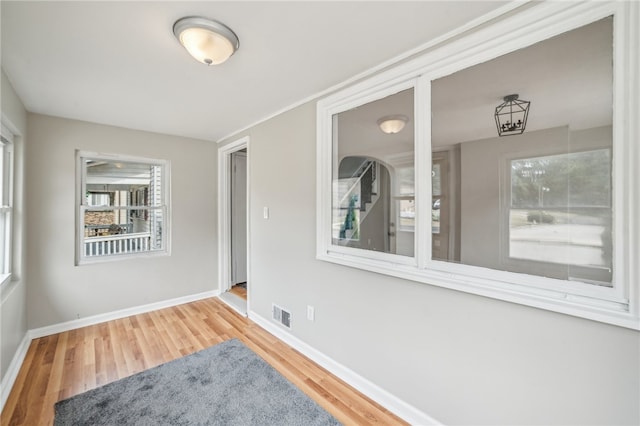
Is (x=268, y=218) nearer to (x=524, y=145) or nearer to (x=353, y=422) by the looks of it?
(x=353, y=422)

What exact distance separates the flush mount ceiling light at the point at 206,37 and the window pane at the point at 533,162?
1281mm

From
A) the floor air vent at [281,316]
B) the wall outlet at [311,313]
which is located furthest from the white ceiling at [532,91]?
the floor air vent at [281,316]

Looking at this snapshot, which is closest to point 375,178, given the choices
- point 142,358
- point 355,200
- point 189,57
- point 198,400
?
point 355,200

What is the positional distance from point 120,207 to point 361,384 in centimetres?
343

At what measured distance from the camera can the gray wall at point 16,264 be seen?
6.47 feet

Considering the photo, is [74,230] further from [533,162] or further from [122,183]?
[533,162]

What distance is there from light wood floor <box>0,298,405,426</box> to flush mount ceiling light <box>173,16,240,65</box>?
239 centimetres

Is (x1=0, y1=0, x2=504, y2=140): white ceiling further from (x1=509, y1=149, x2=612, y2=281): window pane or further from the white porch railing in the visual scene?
the white porch railing

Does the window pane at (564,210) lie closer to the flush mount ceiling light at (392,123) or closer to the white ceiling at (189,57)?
the flush mount ceiling light at (392,123)

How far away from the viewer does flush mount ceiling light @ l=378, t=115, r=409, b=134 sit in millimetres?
1862

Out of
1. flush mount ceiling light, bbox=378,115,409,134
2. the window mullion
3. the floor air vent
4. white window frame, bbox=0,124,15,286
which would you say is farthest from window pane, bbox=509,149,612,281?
white window frame, bbox=0,124,15,286

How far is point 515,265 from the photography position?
142 centimetres

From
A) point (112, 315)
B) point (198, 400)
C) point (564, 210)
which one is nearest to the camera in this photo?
point (564, 210)

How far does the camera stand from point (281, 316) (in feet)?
9.05
